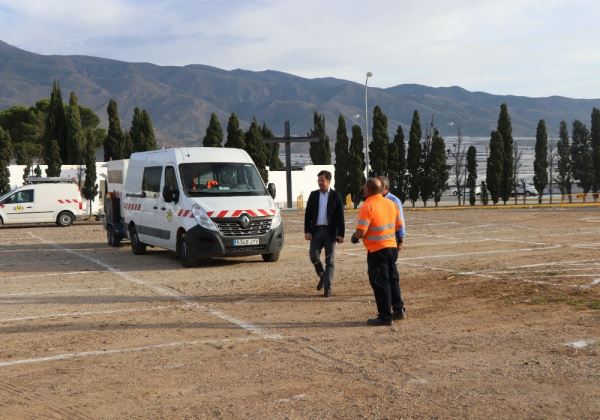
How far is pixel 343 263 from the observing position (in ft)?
50.1

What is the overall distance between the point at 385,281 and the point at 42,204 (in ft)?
79.2

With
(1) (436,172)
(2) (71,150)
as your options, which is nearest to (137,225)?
(1) (436,172)

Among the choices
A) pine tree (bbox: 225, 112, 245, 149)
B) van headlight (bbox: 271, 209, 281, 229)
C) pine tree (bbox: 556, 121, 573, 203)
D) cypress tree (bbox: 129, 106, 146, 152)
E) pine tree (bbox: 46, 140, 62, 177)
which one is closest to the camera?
van headlight (bbox: 271, 209, 281, 229)

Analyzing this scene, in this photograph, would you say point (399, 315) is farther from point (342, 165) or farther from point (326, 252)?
point (342, 165)

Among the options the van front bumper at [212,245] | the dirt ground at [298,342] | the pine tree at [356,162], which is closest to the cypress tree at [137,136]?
the pine tree at [356,162]

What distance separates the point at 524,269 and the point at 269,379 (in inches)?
312

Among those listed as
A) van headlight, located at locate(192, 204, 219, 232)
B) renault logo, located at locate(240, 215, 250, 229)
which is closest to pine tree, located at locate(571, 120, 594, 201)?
renault logo, located at locate(240, 215, 250, 229)

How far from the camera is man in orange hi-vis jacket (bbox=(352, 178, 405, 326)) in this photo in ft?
29.5

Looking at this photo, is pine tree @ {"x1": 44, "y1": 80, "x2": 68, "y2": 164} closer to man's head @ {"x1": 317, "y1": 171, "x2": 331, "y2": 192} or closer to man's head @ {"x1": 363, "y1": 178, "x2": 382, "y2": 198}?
man's head @ {"x1": 317, "y1": 171, "x2": 331, "y2": 192}

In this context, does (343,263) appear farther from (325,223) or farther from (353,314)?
(353,314)

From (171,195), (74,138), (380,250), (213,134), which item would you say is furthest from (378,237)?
(74,138)

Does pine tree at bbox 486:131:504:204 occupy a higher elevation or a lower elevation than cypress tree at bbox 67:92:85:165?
lower

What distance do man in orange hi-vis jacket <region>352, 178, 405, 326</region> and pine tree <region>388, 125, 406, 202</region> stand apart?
42640 millimetres

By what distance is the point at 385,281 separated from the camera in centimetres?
902
